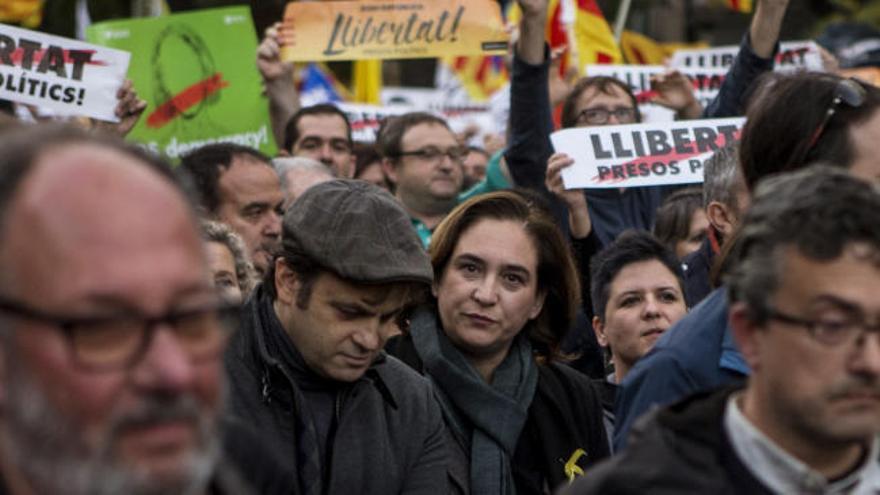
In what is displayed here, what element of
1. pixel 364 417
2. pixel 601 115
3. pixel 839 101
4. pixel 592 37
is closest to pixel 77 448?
pixel 839 101

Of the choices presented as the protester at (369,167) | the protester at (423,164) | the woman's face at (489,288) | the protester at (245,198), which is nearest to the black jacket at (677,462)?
the woman's face at (489,288)

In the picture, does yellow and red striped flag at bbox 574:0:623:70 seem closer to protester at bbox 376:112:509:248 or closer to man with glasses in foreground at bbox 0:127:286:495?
protester at bbox 376:112:509:248

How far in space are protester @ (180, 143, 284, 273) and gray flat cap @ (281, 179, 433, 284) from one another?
225 centimetres

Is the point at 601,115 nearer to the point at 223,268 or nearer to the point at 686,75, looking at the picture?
the point at 686,75

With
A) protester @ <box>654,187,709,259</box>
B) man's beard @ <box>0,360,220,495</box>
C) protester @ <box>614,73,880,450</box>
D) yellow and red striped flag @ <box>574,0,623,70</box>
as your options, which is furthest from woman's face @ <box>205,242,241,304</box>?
yellow and red striped flag @ <box>574,0,623,70</box>

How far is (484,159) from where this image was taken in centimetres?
1167

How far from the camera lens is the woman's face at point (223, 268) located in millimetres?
5867

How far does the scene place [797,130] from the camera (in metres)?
3.75

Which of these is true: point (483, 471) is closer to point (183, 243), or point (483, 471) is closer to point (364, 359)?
point (364, 359)

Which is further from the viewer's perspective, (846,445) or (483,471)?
(483,471)

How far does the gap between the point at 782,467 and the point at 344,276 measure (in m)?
2.03

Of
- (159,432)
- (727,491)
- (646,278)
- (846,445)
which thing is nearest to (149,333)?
(159,432)

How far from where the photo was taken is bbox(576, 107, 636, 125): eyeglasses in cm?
821

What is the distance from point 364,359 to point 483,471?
29.8 inches
